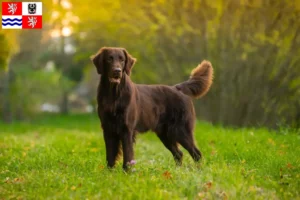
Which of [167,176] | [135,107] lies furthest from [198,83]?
[167,176]

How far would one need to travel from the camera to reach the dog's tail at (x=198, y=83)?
7.46 metres

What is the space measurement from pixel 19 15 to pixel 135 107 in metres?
4.01

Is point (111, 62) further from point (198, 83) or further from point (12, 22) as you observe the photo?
point (12, 22)

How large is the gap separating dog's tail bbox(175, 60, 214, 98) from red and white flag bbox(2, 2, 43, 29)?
337 centimetres

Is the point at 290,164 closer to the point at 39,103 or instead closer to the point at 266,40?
the point at 266,40

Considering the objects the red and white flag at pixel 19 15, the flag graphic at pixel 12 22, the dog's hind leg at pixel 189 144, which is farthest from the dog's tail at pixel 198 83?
the flag graphic at pixel 12 22

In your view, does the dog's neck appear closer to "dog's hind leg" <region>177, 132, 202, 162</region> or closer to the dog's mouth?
the dog's mouth

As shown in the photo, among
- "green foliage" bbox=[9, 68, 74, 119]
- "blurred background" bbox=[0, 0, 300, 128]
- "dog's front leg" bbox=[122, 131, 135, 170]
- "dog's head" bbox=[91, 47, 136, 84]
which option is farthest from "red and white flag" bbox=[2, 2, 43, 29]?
"green foliage" bbox=[9, 68, 74, 119]

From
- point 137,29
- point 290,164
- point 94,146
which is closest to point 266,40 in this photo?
point 137,29

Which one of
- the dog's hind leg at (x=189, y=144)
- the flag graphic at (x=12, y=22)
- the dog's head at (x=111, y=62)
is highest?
the flag graphic at (x=12, y=22)

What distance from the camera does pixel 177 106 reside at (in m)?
7.12

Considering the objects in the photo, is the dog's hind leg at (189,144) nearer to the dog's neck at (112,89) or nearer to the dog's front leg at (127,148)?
the dog's front leg at (127,148)

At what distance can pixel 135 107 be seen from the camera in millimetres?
6422

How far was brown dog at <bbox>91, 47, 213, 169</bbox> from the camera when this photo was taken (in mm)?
6188
